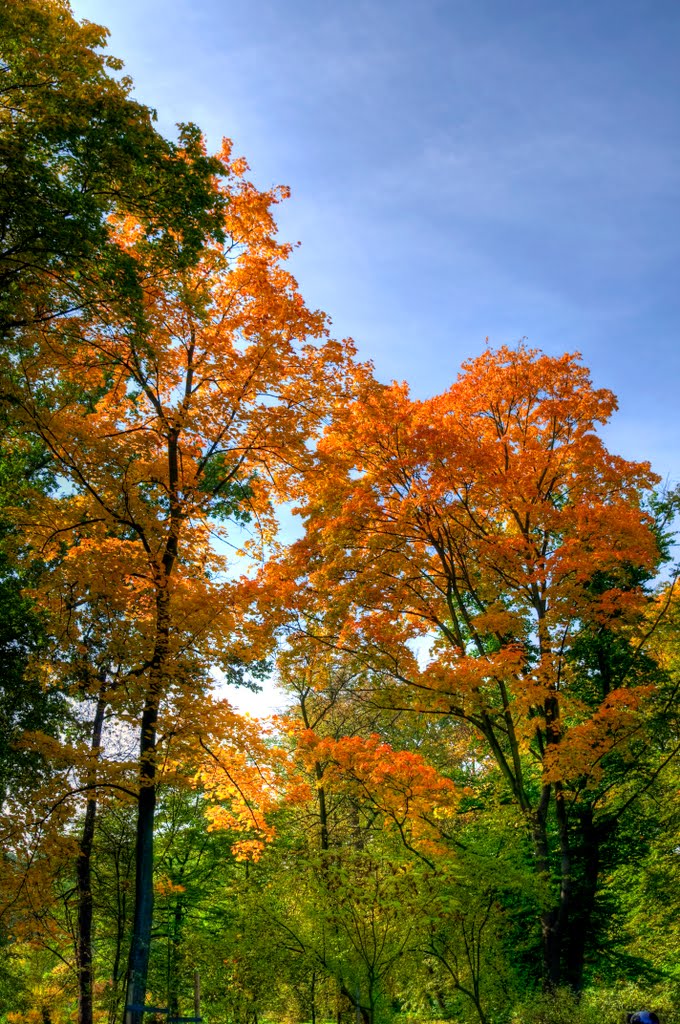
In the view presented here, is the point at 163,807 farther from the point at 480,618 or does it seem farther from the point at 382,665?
the point at 480,618

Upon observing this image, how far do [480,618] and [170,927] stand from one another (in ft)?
44.9

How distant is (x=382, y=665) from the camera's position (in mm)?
12703

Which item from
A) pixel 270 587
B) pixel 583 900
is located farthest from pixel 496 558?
pixel 583 900

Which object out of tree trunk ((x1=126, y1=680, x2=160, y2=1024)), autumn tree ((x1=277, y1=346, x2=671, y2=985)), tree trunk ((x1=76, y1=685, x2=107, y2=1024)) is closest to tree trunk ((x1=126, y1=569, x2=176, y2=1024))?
tree trunk ((x1=126, y1=680, x2=160, y2=1024))

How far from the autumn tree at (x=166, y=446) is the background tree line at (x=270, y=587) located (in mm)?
55

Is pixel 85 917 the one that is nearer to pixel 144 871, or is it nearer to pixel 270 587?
pixel 144 871

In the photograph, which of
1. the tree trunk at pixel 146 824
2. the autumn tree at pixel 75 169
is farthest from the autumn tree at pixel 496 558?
the autumn tree at pixel 75 169

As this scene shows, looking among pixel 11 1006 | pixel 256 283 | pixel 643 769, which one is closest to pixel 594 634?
pixel 643 769

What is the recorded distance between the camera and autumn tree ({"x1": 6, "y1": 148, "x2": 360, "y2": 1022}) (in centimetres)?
1020

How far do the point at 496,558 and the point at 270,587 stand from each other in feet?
14.4

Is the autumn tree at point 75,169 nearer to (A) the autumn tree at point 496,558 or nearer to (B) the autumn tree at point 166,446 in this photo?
(B) the autumn tree at point 166,446

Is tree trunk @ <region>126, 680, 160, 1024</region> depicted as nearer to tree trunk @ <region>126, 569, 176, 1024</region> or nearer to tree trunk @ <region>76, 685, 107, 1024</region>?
tree trunk @ <region>126, 569, 176, 1024</region>

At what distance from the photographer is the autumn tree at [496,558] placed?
12008mm

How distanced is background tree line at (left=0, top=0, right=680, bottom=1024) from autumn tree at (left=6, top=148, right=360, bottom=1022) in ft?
0.18
